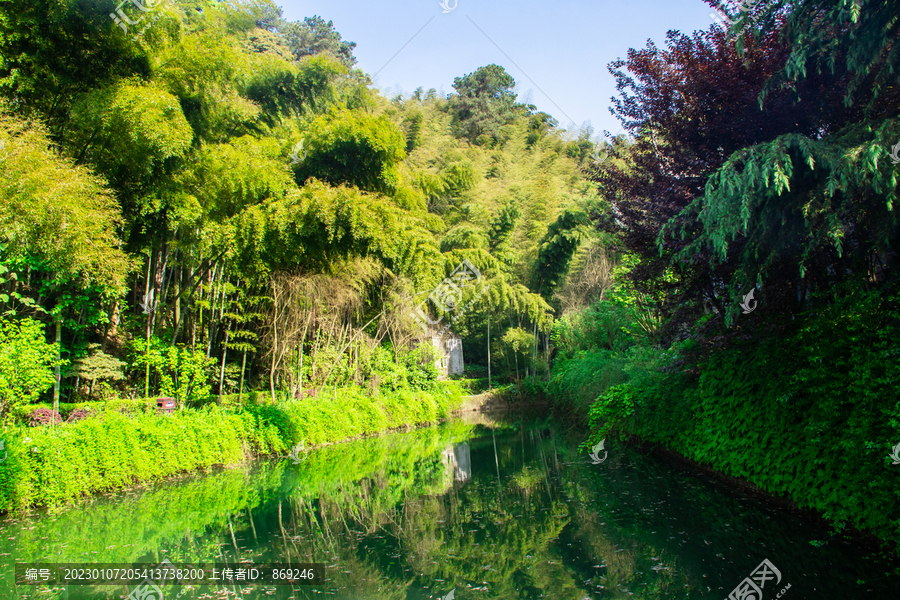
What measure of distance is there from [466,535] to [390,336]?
9.11m

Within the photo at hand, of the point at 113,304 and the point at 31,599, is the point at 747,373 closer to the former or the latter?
the point at 31,599

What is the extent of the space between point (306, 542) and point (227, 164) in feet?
19.3

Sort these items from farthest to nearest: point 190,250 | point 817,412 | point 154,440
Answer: point 190,250
point 154,440
point 817,412

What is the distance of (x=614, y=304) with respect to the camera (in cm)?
1354

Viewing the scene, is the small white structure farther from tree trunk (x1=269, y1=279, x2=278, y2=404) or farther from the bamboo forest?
tree trunk (x1=269, y1=279, x2=278, y2=404)

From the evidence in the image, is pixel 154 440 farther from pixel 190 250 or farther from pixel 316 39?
pixel 316 39

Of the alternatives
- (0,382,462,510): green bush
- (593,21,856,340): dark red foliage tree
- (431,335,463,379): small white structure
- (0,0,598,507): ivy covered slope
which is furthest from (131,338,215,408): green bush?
(431,335,463,379): small white structure

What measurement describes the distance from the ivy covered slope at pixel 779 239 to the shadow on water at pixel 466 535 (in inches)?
21.2

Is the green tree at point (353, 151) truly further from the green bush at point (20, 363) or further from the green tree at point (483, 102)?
the green tree at point (483, 102)

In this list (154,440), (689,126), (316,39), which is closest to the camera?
(689,126)

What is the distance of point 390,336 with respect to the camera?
13.5m

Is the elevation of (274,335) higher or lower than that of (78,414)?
higher

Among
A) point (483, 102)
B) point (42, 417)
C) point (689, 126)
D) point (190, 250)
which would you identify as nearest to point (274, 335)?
point (190, 250)

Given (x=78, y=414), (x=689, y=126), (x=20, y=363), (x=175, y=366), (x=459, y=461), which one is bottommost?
(x=459, y=461)
